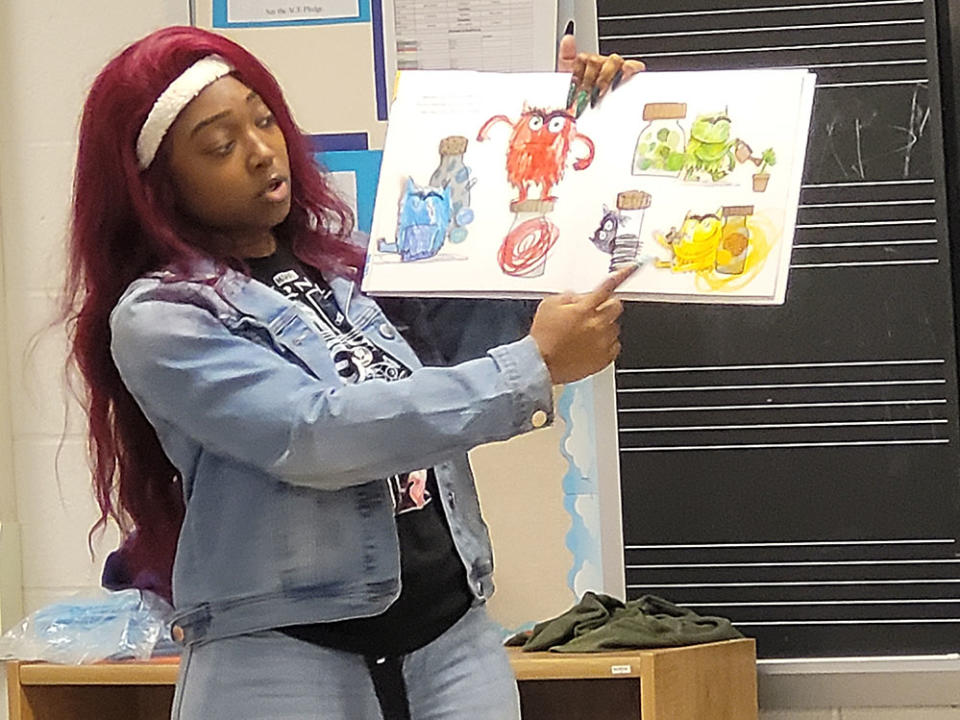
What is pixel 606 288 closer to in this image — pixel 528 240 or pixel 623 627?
pixel 528 240

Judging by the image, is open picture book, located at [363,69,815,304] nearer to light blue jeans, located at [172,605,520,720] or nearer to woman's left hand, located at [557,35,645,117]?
woman's left hand, located at [557,35,645,117]

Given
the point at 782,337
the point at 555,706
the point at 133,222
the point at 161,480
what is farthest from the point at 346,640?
the point at 782,337

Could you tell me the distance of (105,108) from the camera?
1119mm

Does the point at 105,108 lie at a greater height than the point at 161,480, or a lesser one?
greater

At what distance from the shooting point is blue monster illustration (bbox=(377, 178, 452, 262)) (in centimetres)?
116

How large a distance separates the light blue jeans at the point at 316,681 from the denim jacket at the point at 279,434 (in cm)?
2

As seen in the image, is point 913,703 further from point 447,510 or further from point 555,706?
point 447,510

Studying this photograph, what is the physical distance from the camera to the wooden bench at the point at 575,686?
1.58 metres

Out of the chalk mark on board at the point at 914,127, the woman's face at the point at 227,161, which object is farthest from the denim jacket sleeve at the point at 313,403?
the chalk mark on board at the point at 914,127

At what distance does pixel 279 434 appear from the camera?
1015 mm

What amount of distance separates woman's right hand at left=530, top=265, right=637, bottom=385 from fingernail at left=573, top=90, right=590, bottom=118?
176 mm

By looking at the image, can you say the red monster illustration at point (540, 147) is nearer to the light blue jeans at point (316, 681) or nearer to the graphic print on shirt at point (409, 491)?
the graphic print on shirt at point (409, 491)

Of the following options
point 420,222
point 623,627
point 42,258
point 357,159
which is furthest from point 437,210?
point 42,258

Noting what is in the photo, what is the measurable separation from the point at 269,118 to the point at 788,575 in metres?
1.02
